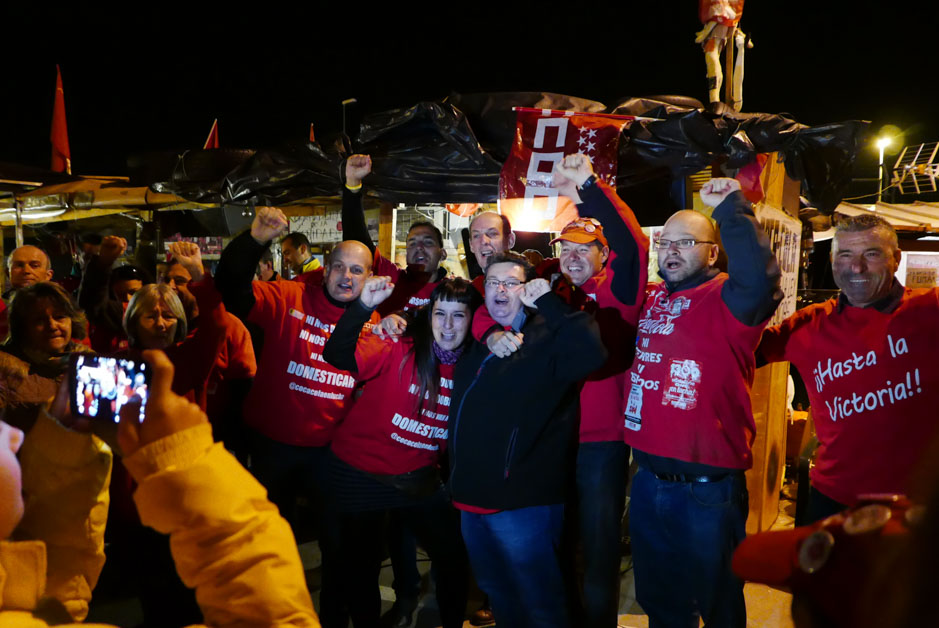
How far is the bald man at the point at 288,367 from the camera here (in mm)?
3754

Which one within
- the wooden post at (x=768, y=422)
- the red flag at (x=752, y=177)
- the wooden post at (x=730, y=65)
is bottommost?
the wooden post at (x=768, y=422)

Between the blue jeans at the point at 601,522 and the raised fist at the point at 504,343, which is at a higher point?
the raised fist at the point at 504,343

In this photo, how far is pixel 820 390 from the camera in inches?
115

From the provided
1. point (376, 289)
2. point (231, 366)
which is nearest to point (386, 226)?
point (231, 366)

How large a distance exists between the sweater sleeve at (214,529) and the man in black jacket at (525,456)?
1.79m

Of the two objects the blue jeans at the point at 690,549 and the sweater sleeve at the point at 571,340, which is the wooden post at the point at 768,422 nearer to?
the blue jeans at the point at 690,549

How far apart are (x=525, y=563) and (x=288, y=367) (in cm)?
186

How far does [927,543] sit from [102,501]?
1.75 metres

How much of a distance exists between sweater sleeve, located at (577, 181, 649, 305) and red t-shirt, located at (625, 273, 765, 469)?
0.93 feet

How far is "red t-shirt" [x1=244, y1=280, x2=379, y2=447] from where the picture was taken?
3773mm

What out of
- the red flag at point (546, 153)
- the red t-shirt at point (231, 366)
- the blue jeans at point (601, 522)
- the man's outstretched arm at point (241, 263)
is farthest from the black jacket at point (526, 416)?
the red t-shirt at point (231, 366)

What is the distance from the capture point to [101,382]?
→ 1.49 metres

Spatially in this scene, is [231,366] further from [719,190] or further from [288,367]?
[719,190]

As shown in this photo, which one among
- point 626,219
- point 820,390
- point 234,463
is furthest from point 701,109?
point 234,463
